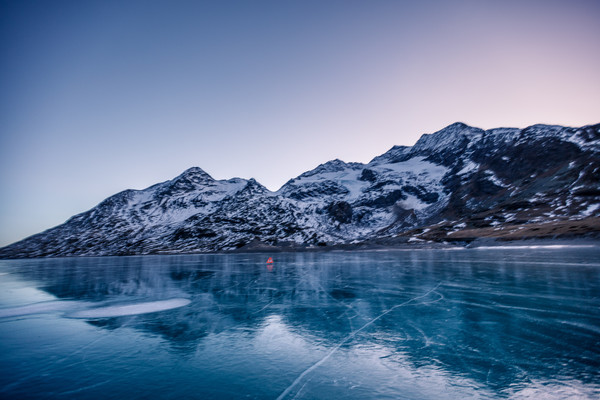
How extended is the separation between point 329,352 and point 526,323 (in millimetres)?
9815

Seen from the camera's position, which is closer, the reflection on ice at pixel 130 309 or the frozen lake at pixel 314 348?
the frozen lake at pixel 314 348

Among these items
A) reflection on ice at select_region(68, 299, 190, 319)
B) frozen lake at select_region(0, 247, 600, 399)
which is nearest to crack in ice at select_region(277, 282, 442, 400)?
frozen lake at select_region(0, 247, 600, 399)

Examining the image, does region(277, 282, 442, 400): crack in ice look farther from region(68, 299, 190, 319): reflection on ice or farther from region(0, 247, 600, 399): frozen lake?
region(68, 299, 190, 319): reflection on ice

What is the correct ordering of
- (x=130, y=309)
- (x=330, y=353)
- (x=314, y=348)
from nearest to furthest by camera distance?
(x=330, y=353) < (x=314, y=348) < (x=130, y=309)

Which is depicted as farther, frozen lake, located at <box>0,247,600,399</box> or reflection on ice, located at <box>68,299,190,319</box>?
reflection on ice, located at <box>68,299,190,319</box>

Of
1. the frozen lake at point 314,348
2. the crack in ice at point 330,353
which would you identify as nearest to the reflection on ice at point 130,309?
the frozen lake at point 314,348

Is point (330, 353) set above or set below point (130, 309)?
above

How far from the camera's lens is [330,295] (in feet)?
82.7

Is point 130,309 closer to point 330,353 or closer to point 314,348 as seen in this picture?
point 314,348

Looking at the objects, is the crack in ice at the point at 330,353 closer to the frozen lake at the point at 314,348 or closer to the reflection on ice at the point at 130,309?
the frozen lake at the point at 314,348

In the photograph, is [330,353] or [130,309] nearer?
[330,353]

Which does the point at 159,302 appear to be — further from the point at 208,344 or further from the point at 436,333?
the point at 436,333

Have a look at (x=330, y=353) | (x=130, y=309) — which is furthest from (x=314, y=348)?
(x=130, y=309)

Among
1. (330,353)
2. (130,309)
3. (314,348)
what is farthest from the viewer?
(130,309)
